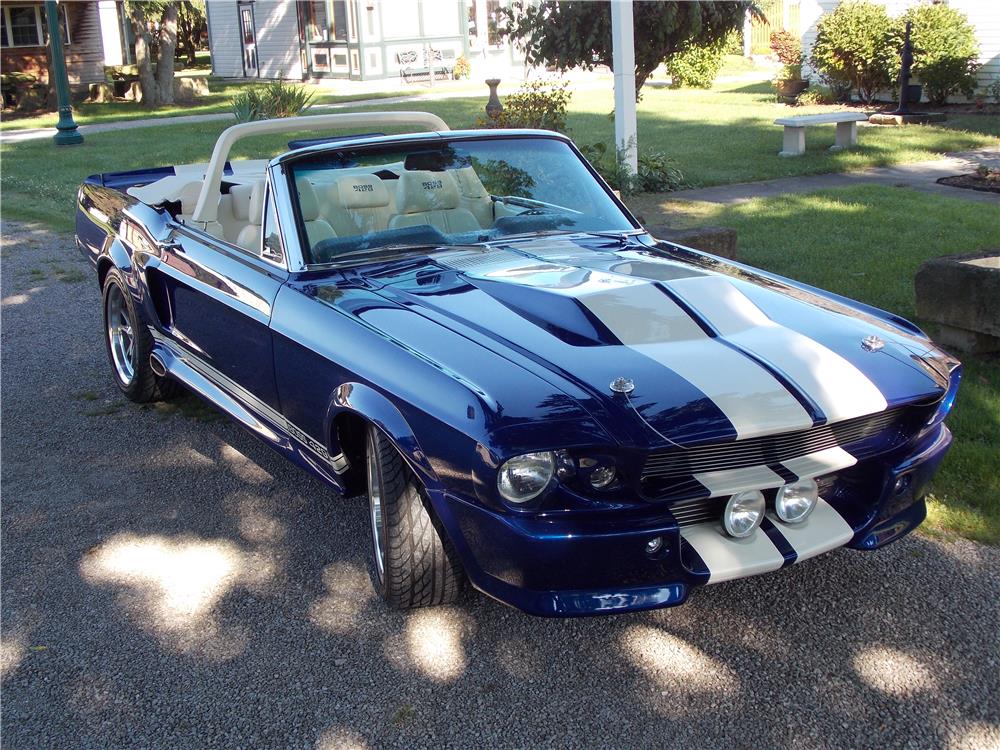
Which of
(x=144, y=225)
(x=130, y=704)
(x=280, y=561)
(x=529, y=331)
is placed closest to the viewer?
(x=130, y=704)

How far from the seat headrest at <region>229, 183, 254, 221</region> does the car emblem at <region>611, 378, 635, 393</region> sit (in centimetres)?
310

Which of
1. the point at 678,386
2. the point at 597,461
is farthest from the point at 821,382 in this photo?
the point at 597,461

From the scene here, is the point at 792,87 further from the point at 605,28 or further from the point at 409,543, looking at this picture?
the point at 409,543

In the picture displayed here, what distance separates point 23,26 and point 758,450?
30.9m

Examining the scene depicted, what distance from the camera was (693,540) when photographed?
9.89ft

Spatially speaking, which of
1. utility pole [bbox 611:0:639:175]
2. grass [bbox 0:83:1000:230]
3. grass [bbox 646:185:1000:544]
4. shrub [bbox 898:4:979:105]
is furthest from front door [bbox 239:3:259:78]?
grass [bbox 646:185:1000:544]

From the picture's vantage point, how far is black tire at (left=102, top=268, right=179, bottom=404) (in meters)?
5.45

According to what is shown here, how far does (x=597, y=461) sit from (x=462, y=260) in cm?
150

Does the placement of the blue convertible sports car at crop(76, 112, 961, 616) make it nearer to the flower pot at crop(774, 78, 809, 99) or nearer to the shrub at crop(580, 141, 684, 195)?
the shrub at crop(580, 141, 684, 195)

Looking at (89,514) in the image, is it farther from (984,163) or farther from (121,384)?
(984,163)

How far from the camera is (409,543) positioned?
3359mm

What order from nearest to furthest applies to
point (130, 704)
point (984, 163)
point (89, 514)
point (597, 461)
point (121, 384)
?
1. point (597, 461)
2. point (130, 704)
3. point (89, 514)
4. point (121, 384)
5. point (984, 163)

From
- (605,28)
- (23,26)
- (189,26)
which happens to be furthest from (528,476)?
(189,26)

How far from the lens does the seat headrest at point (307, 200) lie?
14.2ft
